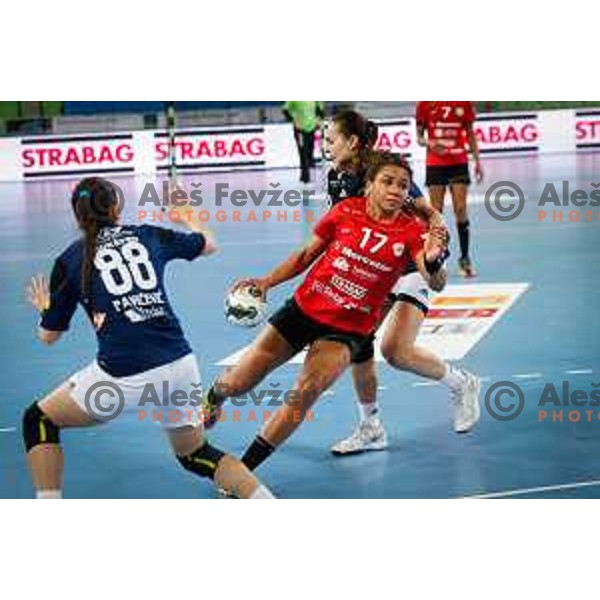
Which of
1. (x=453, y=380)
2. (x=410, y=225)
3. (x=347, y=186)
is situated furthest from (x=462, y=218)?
(x=410, y=225)

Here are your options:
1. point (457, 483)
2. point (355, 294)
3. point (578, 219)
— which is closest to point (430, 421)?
point (457, 483)

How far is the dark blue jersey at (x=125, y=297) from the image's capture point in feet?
13.5

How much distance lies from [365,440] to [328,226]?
944 mm

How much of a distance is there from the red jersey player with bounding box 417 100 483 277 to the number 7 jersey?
2204 millimetres

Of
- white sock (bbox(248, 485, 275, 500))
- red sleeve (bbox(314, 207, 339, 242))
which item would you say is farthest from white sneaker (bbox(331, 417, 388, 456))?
red sleeve (bbox(314, 207, 339, 242))

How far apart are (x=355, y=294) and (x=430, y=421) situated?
0.95 m

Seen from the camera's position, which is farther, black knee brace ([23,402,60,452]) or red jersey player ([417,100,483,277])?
red jersey player ([417,100,483,277])

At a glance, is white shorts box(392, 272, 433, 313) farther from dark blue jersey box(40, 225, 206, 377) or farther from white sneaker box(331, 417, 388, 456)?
dark blue jersey box(40, 225, 206, 377)

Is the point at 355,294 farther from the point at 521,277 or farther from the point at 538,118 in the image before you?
the point at 538,118

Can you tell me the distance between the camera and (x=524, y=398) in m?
5.53

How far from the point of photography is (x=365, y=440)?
5.07m

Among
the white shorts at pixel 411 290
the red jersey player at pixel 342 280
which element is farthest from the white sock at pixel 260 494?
the white shorts at pixel 411 290

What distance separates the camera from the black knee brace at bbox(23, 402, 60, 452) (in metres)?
4.22

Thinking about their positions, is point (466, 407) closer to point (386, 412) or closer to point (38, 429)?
point (386, 412)
